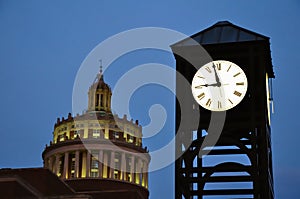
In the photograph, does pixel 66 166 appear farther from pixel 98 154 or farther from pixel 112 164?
pixel 112 164

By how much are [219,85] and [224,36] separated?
74.0 inches

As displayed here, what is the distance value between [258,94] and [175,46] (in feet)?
8.82

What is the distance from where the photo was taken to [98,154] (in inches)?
3740

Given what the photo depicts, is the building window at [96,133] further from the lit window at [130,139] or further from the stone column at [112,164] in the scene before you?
the lit window at [130,139]

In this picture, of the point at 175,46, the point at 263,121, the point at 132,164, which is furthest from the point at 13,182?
the point at 132,164

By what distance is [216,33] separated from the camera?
17703 mm

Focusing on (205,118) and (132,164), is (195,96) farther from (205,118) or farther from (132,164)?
(132,164)

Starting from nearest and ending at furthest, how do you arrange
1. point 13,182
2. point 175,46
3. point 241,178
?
1. point 241,178
2. point 175,46
3. point 13,182


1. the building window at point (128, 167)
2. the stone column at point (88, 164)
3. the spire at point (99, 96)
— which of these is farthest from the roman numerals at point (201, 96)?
the spire at point (99, 96)

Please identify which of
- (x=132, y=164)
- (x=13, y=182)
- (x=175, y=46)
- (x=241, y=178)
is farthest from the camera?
(x=132, y=164)

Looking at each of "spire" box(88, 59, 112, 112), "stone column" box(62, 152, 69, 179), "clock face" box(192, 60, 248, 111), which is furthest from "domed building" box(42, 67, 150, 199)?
"clock face" box(192, 60, 248, 111)

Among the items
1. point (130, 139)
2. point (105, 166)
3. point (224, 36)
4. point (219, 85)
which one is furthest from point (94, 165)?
point (219, 85)

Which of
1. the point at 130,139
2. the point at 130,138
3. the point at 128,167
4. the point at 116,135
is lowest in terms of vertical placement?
the point at 128,167

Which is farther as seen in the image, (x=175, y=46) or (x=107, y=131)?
(x=107, y=131)
